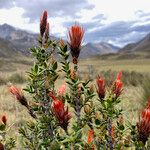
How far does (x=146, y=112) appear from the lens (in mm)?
2158

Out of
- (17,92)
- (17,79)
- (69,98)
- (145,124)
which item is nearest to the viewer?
(145,124)

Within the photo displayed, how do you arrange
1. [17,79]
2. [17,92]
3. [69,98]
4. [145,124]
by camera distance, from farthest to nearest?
1. [17,79]
2. [17,92]
3. [69,98]
4. [145,124]

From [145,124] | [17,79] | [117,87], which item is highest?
[117,87]

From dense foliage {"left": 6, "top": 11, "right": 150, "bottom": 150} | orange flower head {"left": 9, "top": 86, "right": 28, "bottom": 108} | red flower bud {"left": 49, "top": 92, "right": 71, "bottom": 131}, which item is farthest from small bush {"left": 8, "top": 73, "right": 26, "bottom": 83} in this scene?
red flower bud {"left": 49, "top": 92, "right": 71, "bottom": 131}

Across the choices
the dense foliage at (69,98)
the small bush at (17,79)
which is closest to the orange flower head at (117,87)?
the dense foliage at (69,98)

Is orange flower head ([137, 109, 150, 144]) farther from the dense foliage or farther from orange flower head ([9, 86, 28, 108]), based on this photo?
orange flower head ([9, 86, 28, 108])

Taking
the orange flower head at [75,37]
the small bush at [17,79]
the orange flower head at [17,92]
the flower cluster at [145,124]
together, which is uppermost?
the orange flower head at [75,37]

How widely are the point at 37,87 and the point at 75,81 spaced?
1.13ft

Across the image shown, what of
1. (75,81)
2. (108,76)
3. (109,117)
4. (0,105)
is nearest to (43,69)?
(75,81)

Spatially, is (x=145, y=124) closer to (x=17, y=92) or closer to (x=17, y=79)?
(x=17, y=92)

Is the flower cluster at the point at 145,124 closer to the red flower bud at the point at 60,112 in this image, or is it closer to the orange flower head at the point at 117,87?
the red flower bud at the point at 60,112

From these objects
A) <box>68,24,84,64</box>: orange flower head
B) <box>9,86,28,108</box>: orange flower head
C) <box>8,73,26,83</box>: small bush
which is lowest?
<box>8,73,26,83</box>: small bush

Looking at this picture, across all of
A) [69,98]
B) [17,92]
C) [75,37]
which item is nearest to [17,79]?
[17,92]

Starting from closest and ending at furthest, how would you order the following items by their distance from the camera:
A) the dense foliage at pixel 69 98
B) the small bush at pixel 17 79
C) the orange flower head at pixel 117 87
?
1. the dense foliage at pixel 69 98
2. the orange flower head at pixel 117 87
3. the small bush at pixel 17 79
